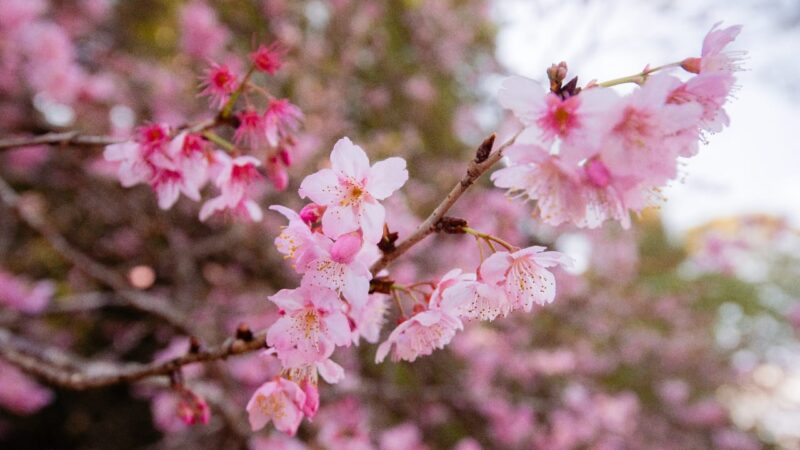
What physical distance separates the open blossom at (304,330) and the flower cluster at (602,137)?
1.09 ft

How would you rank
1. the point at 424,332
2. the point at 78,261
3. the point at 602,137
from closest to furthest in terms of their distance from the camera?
the point at 602,137 < the point at 424,332 < the point at 78,261

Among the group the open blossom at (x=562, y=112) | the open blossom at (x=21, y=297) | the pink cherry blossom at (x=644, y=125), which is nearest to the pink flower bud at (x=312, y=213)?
the open blossom at (x=562, y=112)

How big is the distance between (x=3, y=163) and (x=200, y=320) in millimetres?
1827

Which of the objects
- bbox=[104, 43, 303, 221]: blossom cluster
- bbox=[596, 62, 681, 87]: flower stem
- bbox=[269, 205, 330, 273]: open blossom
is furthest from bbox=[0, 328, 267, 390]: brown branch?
bbox=[596, 62, 681, 87]: flower stem

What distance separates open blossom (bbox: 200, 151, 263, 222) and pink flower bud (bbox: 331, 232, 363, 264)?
38cm

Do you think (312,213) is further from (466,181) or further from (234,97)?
(234,97)

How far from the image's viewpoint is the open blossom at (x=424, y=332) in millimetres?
866

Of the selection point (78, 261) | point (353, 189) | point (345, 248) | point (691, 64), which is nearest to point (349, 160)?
point (353, 189)

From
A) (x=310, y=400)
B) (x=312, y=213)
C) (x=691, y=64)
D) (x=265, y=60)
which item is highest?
(x=265, y=60)

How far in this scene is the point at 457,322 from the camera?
33.8 inches

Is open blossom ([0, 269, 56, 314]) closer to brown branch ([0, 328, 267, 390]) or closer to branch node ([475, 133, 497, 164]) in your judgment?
brown branch ([0, 328, 267, 390])

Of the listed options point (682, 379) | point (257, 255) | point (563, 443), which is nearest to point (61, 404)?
point (257, 255)

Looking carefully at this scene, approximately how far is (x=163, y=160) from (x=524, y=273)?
2.37ft

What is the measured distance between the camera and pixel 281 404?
1000 millimetres
